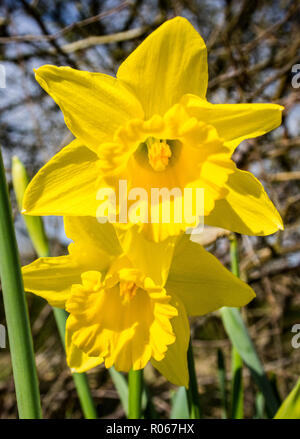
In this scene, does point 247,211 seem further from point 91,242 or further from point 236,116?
point 91,242

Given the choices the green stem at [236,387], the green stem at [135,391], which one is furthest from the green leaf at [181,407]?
the green stem at [135,391]

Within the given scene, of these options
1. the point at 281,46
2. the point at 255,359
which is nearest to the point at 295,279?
the point at 281,46

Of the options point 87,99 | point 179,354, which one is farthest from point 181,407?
point 87,99

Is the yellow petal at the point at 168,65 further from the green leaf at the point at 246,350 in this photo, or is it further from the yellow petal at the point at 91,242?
the green leaf at the point at 246,350

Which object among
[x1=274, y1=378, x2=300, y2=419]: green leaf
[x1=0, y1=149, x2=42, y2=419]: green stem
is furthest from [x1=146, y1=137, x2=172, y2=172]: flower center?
[x1=274, y1=378, x2=300, y2=419]: green leaf
